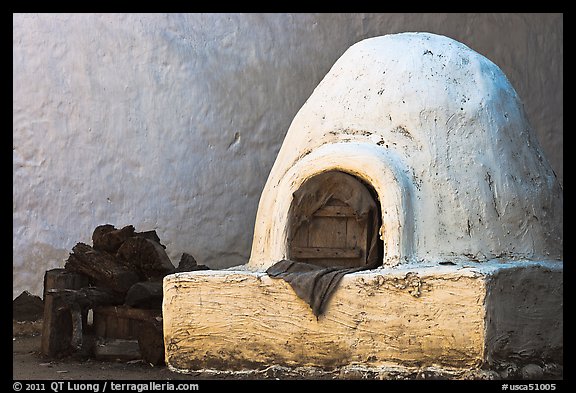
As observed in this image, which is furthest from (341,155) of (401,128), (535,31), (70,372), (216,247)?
(535,31)

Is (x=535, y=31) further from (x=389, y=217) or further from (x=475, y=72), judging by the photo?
(x=389, y=217)

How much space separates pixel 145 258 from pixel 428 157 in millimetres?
2599

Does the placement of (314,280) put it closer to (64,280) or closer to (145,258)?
(145,258)

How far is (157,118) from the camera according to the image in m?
9.73

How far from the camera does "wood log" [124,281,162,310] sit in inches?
301

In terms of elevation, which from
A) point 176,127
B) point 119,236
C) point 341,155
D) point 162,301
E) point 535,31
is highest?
point 535,31

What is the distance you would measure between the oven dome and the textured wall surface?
2368mm

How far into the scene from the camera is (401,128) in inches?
278

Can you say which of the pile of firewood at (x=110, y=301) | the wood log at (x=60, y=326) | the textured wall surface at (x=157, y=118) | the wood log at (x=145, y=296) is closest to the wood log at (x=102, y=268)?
the pile of firewood at (x=110, y=301)

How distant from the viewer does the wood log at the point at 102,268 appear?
7922mm

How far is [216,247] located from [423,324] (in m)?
3.90

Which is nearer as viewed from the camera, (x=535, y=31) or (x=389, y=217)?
(x=389, y=217)

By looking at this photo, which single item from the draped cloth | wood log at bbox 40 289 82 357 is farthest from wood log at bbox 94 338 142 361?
the draped cloth

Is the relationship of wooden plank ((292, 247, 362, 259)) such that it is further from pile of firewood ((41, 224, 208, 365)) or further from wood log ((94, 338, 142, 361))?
wood log ((94, 338, 142, 361))
